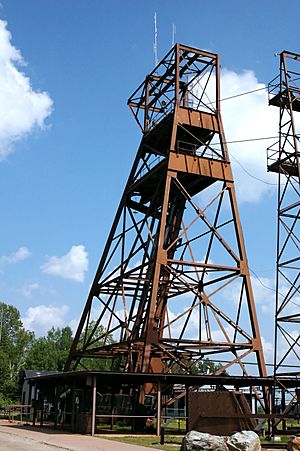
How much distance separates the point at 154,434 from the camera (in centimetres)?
2478

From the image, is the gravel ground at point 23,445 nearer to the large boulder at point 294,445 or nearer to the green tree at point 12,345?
the large boulder at point 294,445

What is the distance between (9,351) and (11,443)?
53.8 metres

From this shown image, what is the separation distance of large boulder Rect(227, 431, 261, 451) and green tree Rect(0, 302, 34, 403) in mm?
54874

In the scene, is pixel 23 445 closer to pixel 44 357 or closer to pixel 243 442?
pixel 243 442

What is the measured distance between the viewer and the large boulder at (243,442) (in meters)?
15.1

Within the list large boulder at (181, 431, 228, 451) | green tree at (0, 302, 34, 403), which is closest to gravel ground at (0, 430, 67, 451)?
large boulder at (181, 431, 228, 451)

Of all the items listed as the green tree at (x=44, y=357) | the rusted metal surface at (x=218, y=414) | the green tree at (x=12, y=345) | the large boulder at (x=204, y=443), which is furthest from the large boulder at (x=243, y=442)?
the green tree at (x=44, y=357)

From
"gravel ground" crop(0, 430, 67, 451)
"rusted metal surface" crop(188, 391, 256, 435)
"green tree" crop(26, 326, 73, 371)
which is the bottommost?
"gravel ground" crop(0, 430, 67, 451)

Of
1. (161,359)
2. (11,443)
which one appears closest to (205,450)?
(11,443)

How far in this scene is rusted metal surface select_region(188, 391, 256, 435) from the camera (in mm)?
17188

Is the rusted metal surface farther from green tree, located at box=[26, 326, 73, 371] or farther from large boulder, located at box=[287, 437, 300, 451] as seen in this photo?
green tree, located at box=[26, 326, 73, 371]

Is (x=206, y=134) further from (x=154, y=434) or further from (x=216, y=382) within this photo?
(x=154, y=434)

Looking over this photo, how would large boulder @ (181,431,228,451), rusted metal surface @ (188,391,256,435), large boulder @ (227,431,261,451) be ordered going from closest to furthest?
large boulder @ (227,431,261,451) → large boulder @ (181,431,228,451) → rusted metal surface @ (188,391,256,435)

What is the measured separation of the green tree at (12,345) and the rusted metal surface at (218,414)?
174 ft
